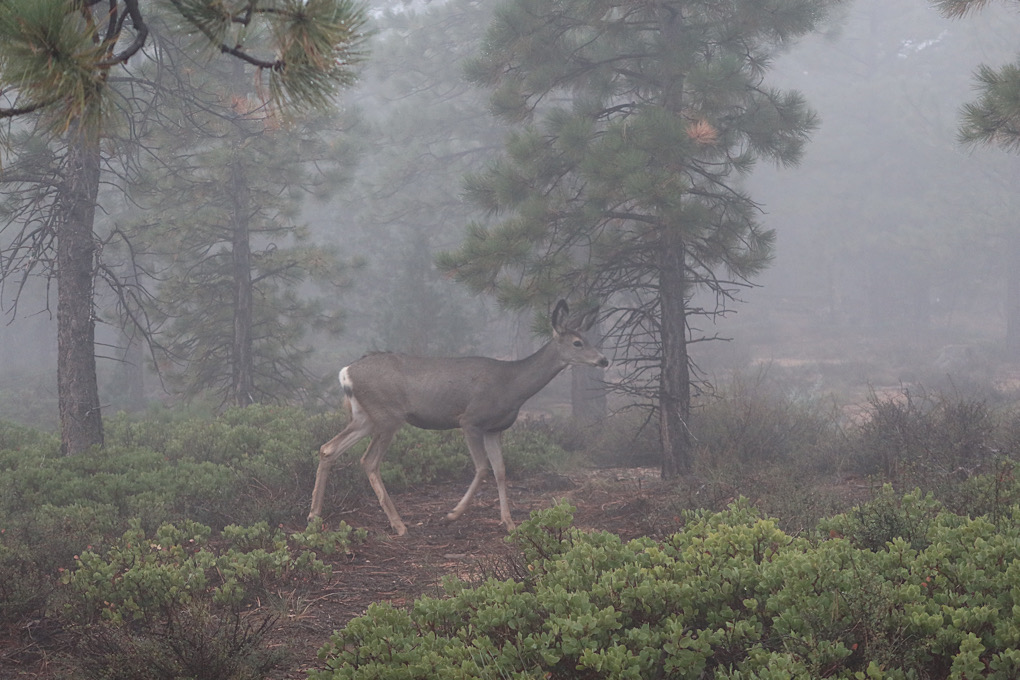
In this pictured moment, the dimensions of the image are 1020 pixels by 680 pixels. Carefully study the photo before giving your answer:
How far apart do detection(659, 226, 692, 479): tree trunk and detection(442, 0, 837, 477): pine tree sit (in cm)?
2

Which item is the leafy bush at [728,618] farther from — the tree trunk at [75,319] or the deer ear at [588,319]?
the tree trunk at [75,319]

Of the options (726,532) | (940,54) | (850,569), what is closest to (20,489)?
(726,532)

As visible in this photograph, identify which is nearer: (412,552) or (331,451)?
(412,552)

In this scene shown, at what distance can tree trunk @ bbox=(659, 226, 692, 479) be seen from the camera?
34.9 ft

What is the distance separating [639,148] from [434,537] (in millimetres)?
5079

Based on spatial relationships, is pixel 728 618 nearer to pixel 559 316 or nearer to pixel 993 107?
pixel 993 107

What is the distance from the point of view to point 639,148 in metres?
10.1

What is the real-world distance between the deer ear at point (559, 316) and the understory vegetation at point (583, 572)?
224cm

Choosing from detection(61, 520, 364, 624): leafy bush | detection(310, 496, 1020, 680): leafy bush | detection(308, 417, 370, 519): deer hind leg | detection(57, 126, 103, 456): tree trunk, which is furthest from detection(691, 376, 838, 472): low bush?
detection(57, 126, 103, 456): tree trunk

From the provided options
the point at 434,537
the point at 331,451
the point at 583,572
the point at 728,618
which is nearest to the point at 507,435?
the point at 331,451

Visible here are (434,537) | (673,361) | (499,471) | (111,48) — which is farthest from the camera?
(673,361)

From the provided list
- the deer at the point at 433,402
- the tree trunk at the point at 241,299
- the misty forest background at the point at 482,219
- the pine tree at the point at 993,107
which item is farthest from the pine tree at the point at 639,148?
the tree trunk at the point at 241,299

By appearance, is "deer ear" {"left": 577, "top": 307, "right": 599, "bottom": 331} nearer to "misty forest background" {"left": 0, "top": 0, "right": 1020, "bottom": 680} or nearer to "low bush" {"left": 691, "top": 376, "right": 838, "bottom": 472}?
"misty forest background" {"left": 0, "top": 0, "right": 1020, "bottom": 680}

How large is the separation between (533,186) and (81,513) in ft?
20.9
